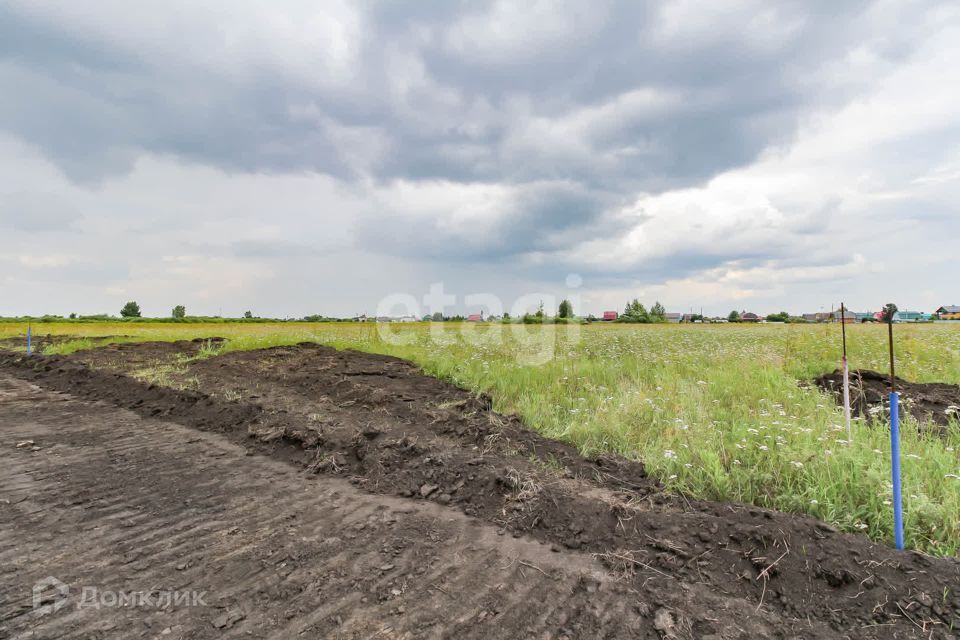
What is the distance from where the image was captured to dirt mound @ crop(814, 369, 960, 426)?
6.04m

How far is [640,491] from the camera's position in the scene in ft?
12.7

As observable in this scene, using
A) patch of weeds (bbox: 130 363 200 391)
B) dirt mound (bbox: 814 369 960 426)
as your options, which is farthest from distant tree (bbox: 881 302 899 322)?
patch of weeds (bbox: 130 363 200 391)

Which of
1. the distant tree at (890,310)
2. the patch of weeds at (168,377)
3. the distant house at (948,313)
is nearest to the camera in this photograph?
the distant tree at (890,310)

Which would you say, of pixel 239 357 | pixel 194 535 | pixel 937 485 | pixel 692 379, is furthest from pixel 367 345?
pixel 937 485

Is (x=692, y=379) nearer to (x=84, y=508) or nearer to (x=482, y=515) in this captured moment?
(x=482, y=515)

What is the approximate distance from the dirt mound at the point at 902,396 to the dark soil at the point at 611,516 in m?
3.61

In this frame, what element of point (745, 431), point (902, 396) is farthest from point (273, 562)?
point (902, 396)

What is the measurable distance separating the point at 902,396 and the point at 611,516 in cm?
669

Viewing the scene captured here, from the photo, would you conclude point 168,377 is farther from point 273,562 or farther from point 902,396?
point 902,396

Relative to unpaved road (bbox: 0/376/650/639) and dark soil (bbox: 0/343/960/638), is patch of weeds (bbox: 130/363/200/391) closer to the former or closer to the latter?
dark soil (bbox: 0/343/960/638)

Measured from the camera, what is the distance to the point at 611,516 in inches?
135

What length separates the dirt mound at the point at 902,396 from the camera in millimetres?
6043

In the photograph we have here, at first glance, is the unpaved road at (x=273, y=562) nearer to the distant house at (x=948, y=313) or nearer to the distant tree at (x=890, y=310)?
the distant tree at (x=890, y=310)

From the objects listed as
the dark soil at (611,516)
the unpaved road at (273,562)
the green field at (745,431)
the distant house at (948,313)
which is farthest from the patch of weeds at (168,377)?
the distant house at (948,313)
